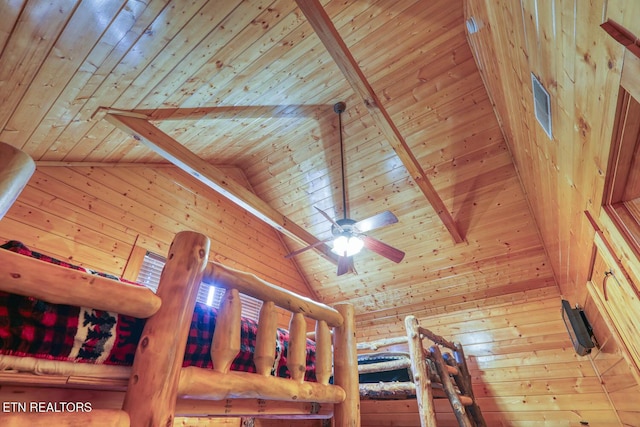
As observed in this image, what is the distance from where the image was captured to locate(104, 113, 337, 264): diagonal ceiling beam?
2380 millimetres

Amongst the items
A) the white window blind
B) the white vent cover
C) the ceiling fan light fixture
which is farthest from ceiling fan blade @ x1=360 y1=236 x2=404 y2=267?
the white vent cover

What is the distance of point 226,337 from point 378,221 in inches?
74.1

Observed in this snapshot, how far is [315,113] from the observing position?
11.7 feet

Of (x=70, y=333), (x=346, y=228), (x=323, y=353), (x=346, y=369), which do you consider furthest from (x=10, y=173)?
(x=346, y=228)

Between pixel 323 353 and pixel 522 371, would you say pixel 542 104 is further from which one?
pixel 522 371

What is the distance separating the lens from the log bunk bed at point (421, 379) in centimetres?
250

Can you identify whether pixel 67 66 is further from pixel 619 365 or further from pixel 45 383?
pixel 619 365

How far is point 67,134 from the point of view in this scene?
245 cm

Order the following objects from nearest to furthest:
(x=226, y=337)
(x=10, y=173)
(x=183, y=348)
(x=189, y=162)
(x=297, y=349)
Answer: (x=10, y=173), (x=183, y=348), (x=226, y=337), (x=297, y=349), (x=189, y=162)

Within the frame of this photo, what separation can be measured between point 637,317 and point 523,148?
58.4 inches

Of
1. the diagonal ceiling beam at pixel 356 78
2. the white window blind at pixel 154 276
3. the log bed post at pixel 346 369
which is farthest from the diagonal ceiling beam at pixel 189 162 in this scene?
the log bed post at pixel 346 369

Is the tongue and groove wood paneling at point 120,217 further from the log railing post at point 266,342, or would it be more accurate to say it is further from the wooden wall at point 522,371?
the log railing post at point 266,342

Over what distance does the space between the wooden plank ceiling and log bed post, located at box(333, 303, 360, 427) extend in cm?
159

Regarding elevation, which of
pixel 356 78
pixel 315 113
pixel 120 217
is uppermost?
pixel 315 113
